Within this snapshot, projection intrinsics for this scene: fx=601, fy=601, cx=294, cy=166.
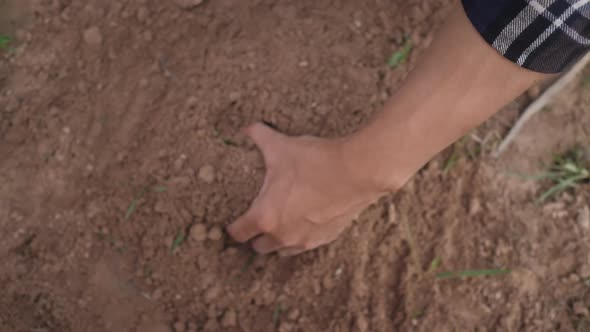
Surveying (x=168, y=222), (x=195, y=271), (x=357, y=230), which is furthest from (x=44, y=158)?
(x=357, y=230)

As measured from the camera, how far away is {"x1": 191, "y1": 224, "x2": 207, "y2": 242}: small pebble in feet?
4.72

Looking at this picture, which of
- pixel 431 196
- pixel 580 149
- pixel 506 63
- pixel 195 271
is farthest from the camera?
pixel 580 149

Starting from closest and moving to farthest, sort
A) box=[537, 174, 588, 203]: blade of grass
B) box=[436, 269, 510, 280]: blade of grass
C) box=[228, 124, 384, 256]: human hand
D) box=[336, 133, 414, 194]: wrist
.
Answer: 1. box=[336, 133, 414, 194]: wrist
2. box=[228, 124, 384, 256]: human hand
3. box=[436, 269, 510, 280]: blade of grass
4. box=[537, 174, 588, 203]: blade of grass

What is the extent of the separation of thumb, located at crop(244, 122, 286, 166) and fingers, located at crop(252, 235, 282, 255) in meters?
0.18

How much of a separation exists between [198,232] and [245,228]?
0.39 feet

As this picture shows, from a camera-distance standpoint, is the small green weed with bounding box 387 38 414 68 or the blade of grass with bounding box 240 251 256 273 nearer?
the blade of grass with bounding box 240 251 256 273

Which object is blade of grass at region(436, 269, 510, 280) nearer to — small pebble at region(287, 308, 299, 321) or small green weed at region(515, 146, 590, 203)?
small green weed at region(515, 146, 590, 203)

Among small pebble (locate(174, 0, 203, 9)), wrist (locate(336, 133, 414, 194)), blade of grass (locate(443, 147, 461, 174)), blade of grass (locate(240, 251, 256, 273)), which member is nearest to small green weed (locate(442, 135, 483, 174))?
blade of grass (locate(443, 147, 461, 174))

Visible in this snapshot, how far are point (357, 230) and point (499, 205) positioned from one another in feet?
1.30

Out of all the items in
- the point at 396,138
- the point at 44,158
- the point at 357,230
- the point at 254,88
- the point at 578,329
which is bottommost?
the point at 578,329

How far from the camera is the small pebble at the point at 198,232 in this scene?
1438mm

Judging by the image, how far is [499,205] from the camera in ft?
5.21

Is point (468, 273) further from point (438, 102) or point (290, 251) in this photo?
point (438, 102)

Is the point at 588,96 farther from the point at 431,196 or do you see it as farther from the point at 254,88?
the point at 254,88
